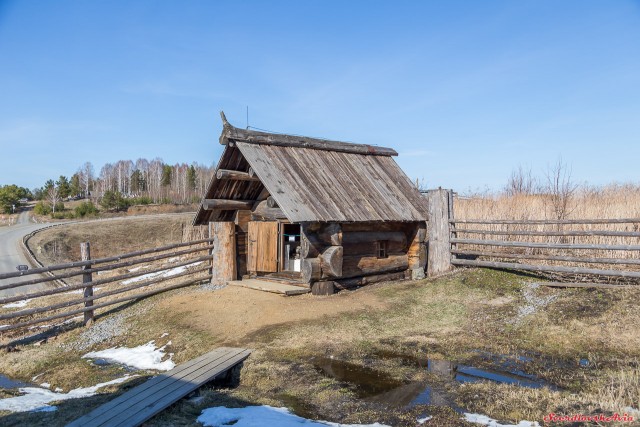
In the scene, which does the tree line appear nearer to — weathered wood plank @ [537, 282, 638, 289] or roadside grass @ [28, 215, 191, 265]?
roadside grass @ [28, 215, 191, 265]

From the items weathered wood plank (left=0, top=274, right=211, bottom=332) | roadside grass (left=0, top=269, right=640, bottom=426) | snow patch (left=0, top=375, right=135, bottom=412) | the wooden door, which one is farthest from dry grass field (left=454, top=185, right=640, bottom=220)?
snow patch (left=0, top=375, right=135, bottom=412)

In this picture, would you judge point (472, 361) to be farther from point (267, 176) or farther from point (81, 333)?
point (81, 333)

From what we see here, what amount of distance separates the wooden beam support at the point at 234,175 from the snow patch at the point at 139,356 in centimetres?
480

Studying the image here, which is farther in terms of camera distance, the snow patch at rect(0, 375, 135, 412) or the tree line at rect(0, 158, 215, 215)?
the tree line at rect(0, 158, 215, 215)

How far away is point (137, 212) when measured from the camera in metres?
60.7

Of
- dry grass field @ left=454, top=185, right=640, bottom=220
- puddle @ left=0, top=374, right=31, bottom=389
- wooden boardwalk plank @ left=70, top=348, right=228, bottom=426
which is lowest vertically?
puddle @ left=0, top=374, right=31, bottom=389

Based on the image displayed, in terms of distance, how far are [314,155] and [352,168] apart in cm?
141

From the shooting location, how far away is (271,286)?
12.4 m

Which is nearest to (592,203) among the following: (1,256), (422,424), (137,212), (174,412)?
(422,424)

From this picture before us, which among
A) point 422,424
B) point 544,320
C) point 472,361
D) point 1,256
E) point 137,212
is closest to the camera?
point 422,424

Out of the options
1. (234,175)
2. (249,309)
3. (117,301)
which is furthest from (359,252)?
(117,301)

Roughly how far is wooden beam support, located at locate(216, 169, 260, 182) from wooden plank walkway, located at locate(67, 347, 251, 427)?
5644mm

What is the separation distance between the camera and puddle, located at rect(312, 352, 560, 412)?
6160mm

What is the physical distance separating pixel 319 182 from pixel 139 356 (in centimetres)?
641
